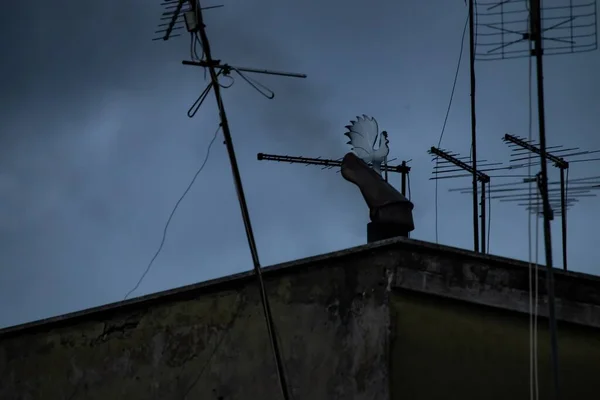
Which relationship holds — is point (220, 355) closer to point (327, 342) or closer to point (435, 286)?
point (327, 342)

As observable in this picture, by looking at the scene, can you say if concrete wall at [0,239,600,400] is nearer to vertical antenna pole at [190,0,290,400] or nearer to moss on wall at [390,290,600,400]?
moss on wall at [390,290,600,400]

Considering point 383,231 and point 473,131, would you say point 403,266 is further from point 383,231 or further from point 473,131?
point 473,131

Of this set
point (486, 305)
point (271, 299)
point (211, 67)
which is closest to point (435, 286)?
point (486, 305)

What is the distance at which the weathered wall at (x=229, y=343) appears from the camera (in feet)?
42.7

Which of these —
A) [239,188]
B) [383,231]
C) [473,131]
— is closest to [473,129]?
[473,131]

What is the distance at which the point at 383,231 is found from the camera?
1459cm

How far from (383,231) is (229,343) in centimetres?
221

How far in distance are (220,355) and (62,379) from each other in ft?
6.05

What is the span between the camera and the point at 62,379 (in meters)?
14.2

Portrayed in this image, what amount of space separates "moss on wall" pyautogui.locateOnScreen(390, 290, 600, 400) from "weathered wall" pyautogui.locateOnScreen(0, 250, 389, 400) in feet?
0.80

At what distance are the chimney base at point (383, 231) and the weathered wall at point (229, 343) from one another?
146 cm

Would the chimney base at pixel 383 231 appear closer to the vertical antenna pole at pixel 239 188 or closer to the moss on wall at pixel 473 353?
the moss on wall at pixel 473 353

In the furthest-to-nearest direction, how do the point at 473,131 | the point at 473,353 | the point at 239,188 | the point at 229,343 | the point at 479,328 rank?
1. the point at 473,131
2. the point at 229,343
3. the point at 479,328
4. the point at 473,353
5. the point at 239,188

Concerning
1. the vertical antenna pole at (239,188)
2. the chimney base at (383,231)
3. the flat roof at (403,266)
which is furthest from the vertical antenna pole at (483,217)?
the vertical antenna pole at (239,188)
